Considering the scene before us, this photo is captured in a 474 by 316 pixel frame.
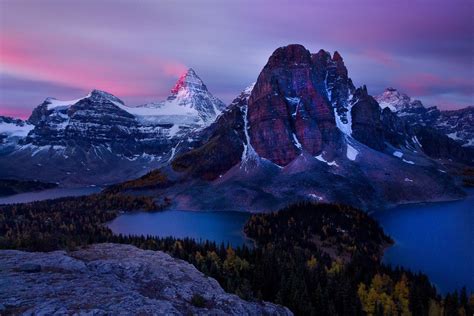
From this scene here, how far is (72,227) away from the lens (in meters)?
188

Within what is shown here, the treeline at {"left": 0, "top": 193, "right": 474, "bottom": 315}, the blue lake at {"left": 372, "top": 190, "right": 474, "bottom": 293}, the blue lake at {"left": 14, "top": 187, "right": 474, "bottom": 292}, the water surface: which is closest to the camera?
the treeline at {"left": 0, "top": 193, "right": 474, "bottom": 315}

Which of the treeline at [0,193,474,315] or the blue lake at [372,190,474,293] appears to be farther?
the blue lake at [372,190,474,293]

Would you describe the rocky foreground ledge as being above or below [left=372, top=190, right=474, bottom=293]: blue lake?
above

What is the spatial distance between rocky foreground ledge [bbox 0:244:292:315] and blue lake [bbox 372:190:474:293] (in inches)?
3013

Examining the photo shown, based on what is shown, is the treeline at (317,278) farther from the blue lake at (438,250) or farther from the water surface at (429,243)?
the water surface at (429,243)

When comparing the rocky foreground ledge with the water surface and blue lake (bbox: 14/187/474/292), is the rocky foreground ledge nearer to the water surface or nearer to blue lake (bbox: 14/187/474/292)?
the water surface

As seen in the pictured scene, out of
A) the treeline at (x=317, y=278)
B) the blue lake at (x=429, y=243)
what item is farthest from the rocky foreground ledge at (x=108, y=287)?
the blue lake at (x=429, y=243)

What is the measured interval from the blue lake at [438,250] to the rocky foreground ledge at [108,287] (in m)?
76.5

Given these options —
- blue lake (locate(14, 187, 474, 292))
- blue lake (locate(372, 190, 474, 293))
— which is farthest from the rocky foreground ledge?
blue lake (locate(14, 187, 474, 292))

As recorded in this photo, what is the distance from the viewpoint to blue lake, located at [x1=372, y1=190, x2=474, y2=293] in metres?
116

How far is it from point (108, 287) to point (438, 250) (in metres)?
128

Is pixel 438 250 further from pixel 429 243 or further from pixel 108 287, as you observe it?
pixel 108 287

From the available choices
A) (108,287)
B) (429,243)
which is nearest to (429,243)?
(429,243)

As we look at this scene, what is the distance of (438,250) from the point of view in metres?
144
